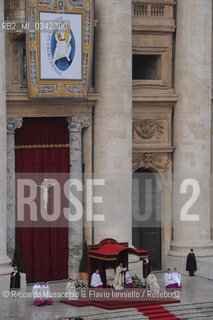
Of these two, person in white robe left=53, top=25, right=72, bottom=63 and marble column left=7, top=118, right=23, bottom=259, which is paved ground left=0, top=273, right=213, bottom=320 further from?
person in white robe left=53, top=25, right=72, bottom=63

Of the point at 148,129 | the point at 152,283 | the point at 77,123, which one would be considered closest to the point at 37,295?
the point at 152,283

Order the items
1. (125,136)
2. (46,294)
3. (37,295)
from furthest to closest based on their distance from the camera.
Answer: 1. (125,136)
2. (46,294)
3. (37,295)

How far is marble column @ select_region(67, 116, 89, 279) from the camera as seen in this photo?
4966 cm

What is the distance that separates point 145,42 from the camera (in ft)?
171

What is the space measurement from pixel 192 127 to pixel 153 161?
2.61 metres

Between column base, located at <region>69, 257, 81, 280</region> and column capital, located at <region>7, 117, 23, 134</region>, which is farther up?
column capital, located at <region>7, 117, 23, 134</region>

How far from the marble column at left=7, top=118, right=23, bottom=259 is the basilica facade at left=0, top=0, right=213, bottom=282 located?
46 mm

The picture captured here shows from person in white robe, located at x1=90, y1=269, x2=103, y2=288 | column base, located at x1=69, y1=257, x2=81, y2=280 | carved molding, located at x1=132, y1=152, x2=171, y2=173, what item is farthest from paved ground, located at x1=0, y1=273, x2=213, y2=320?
carved molding, located at x1=132, y1=152, x2=171, y2=173

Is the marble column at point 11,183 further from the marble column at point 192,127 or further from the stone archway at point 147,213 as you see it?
the marble column at point 192,127

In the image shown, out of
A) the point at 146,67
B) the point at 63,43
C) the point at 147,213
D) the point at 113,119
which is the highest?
the point at 63,43

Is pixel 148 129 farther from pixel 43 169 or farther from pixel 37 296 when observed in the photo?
pixel 37 296

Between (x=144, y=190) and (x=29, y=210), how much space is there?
7.04 meters

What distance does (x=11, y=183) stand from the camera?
47750 mm

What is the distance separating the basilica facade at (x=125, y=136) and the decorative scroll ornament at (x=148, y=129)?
50 millimetres
